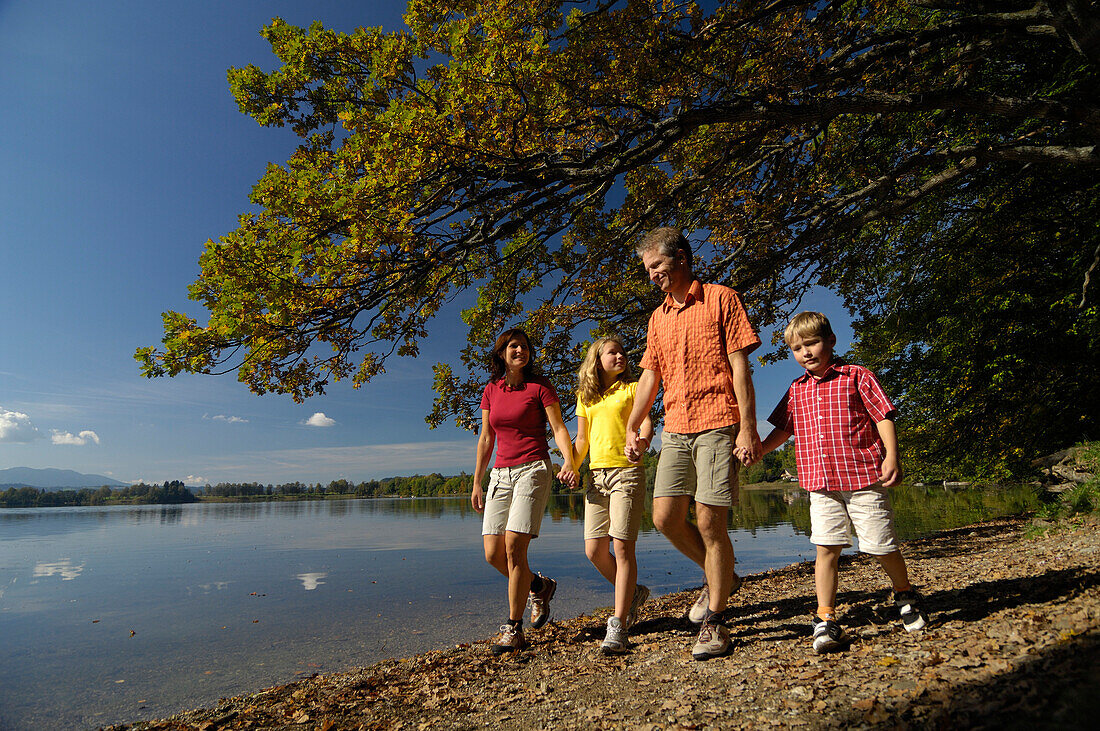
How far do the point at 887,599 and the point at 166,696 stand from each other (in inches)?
246

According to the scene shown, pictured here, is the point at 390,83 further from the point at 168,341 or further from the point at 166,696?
the point at 166,696

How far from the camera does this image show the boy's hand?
308 centimetres

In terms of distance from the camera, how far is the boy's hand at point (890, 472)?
3.08 metres

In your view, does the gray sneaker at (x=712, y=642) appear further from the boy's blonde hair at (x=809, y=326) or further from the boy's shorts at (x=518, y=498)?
the boy's blonde hair at (x=809, y=326)

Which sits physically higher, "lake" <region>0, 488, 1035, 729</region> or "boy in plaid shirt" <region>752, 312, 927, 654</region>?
"boy in plaid shirt" <region>752, 312, 927, 654</region>

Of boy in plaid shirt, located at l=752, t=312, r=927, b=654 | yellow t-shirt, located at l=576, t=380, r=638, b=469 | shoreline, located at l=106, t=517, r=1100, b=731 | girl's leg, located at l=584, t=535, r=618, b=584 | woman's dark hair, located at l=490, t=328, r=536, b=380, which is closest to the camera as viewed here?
shoreline, located at l=106, t=517, r=1100, b=731

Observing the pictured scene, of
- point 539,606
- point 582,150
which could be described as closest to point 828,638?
point 539,606

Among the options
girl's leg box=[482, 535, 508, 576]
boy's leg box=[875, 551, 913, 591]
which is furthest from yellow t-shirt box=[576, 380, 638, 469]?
boy's leg box=[875, 551, 913, 591]

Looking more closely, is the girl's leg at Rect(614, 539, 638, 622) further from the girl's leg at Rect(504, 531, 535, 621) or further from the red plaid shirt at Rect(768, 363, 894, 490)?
the red plaid shirt at Rect(768, 363, 894, 490)

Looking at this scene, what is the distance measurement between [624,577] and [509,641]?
1000 millimetres

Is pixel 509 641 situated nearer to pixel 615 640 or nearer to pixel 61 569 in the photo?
pixel 615 640

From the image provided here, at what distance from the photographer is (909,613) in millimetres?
3240

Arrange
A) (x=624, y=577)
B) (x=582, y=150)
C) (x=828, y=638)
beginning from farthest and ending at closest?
(x=582, y=150), (x=624, y=577), (x=828, y=638)

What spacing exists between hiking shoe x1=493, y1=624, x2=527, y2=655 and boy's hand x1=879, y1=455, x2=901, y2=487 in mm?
2747
